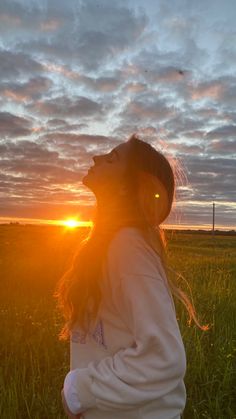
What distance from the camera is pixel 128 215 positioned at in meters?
1.87

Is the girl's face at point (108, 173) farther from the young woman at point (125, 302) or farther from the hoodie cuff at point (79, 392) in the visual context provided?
the hoodie cuff at point (79, 392)

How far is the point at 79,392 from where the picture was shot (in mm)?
1684

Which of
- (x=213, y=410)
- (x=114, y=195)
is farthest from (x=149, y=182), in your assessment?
(x=213, y=410)

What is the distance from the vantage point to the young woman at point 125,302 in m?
1.58

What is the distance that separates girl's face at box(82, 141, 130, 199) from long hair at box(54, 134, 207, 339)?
0.03m

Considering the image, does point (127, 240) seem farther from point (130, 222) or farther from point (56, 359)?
point (56, 359)

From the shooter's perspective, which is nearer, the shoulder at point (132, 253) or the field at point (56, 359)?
the shoulder at point (132, 253)

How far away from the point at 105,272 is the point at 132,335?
0.27 metres

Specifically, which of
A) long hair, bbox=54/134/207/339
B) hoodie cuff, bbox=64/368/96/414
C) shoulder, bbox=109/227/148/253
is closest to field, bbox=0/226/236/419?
long hair, bbox=54/134/207/339

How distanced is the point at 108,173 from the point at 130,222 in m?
0.26

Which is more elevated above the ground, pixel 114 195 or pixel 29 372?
pixel 114 195

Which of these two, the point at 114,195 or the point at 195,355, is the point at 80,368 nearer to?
the point at 114,195

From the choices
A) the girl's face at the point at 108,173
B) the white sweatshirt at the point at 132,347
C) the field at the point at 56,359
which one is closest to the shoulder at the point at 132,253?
the white sweatshirt at the point at 132,347

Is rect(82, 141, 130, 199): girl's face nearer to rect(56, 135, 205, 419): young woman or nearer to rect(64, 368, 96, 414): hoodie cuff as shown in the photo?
rect(56, 135, 205, 419): young woman
